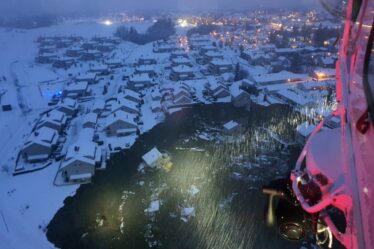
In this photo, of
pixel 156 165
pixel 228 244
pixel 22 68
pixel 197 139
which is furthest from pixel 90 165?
pixel 22 68

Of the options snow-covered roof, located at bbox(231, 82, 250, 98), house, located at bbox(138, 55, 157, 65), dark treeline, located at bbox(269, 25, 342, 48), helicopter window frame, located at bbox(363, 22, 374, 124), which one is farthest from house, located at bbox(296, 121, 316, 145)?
dark treeline, located at bbox(269, 25, 342, 48)

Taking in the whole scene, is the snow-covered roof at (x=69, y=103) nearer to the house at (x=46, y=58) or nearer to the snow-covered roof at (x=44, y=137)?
the snow-covered roof at (x=44, y=137)

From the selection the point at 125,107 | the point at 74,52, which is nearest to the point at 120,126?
the point at 125,107

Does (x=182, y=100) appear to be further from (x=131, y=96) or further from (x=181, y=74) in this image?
(x=181, y=74)

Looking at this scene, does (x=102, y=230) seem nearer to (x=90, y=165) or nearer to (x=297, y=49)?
(x=90, y=165)

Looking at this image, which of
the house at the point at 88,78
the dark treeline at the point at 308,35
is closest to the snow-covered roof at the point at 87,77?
the house at the point at 88,78

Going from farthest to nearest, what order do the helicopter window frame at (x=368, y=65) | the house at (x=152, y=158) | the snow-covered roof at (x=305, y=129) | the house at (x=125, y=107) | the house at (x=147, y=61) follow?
1. the house at (x=147, y=61)
2. the house at (x=125, y=107)
3. the snow-covered roof at (x=305, y=129)
4. the house at (x=152, y=158)
5. the helicopter window frame at (x=368, y=65)
